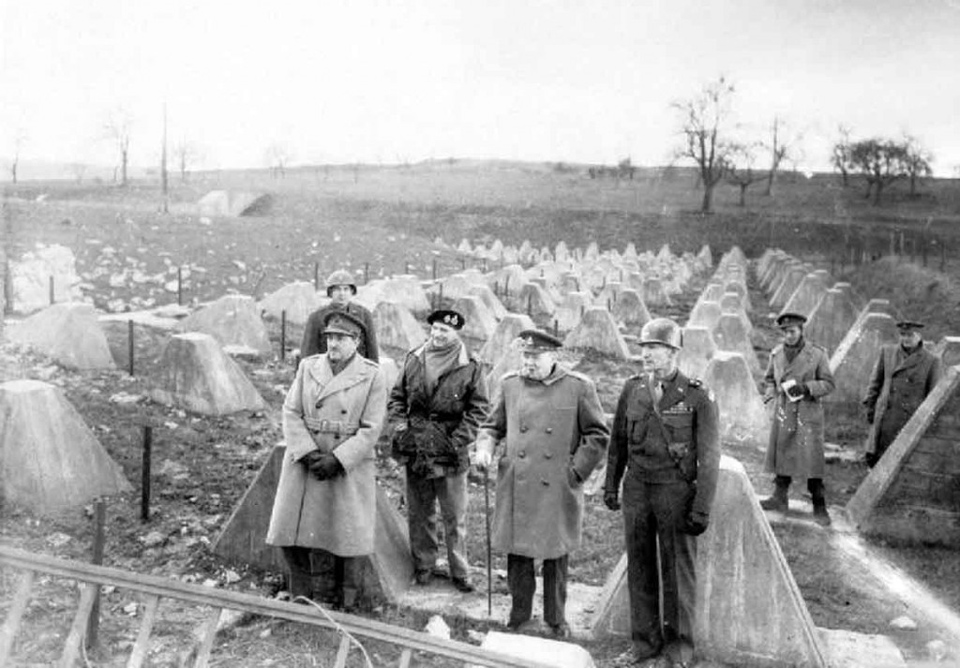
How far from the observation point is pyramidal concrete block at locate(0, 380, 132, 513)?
638cm

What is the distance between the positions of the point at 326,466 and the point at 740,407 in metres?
7.58

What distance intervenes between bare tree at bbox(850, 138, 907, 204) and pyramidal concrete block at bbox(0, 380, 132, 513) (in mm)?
44527

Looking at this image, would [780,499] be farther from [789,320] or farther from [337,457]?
[337,457]

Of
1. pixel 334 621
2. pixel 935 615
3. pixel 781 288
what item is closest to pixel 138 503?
pixel 334 621

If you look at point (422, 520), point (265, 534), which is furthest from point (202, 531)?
point (422, 520)

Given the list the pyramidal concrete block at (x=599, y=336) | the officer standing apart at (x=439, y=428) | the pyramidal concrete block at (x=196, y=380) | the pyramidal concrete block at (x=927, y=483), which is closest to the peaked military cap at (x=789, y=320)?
the pyramidal concrete block at (x=927, y=483)

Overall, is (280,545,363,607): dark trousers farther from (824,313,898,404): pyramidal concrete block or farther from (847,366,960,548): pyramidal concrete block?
(824,313,898,404): pyramidal concrete block

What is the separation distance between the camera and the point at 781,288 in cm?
2533

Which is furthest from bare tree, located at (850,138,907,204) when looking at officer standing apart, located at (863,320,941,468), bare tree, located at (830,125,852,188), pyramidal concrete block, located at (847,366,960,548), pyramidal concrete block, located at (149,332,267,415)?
pyramidal concrete block, located at (149,332,267,415)

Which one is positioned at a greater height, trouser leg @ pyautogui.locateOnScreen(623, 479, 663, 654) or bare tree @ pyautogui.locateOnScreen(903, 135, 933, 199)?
bare tree @ pyautogui.locateOnScreen(903, 135, 933, 199)

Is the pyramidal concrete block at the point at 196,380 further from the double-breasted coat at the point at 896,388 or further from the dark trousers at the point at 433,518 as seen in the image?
the double-breasted coat at the point at 896,388

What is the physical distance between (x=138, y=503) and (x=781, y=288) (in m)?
22.3

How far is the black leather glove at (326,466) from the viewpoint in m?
4.57

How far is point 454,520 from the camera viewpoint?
548cm
